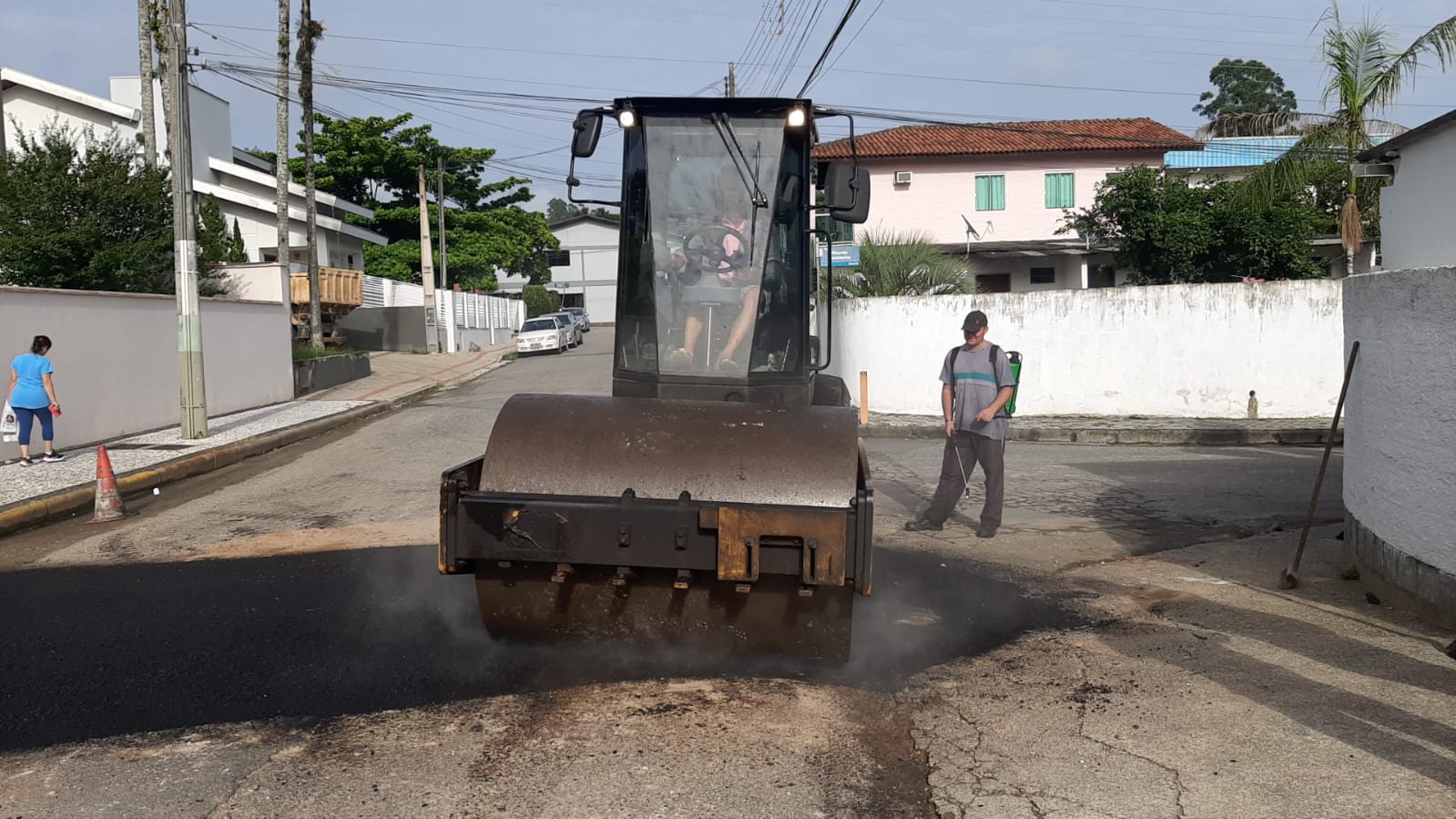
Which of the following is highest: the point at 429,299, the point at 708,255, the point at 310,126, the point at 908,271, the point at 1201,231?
the point at 310,126

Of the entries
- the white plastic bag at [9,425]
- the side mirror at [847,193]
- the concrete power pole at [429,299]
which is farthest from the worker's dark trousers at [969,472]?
the concrete power pole at [429,299]

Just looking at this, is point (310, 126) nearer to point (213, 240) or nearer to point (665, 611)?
point (213, 240)

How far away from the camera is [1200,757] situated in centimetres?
446

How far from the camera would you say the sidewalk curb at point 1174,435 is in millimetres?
16016

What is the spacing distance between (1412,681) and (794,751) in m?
2.91

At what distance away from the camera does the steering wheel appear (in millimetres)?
6703

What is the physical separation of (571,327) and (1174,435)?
28006 mm

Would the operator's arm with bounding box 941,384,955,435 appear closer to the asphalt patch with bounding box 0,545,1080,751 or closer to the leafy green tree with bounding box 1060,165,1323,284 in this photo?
the asphalt patch with bounding box 0,545,1080,751

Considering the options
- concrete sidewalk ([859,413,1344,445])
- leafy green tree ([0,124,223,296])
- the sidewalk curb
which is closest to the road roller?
concrete sidewalk ([859,413,1344,445])

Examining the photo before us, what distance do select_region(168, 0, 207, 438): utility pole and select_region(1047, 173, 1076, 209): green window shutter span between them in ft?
84.0

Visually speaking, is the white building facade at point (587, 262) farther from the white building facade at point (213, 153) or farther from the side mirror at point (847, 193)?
the side mirror at point (847, 193)

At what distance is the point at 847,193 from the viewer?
659 centimetres

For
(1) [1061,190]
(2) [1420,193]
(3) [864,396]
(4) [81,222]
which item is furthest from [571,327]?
(2) [1420,193]

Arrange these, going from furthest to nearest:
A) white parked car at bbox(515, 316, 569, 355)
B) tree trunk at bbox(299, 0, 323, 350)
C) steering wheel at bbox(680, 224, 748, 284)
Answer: white parked car at bbox(515, 316, 569, 355) → tree trunk at bbox(299, 0, 323, 350) → steering wheel at bbox(680, 224, 748, 284)
